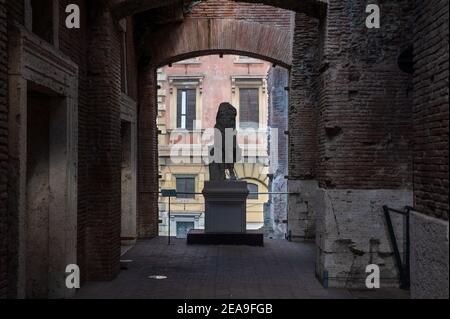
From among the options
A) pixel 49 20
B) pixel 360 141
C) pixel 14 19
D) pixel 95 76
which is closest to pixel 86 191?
pixel 95 76

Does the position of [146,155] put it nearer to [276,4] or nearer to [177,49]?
[177,49]

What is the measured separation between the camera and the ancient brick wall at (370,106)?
26.3 feet

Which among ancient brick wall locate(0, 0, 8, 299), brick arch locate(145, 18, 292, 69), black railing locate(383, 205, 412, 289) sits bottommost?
black railing locate(383, 205, 412, 289)

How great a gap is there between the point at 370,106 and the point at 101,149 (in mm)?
3920

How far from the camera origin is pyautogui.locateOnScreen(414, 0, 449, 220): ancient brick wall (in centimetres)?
444

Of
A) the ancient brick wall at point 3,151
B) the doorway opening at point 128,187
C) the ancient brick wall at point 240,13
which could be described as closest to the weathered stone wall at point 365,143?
the ancient brick wall at point 3,151

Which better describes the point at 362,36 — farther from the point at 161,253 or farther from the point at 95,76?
the point at 161,253

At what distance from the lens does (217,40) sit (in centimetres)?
1402

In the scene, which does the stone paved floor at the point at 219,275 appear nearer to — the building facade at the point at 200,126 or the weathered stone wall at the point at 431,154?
the weathered stone wall at the point at 431,154

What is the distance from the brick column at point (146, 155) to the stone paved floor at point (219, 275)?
3.71ft

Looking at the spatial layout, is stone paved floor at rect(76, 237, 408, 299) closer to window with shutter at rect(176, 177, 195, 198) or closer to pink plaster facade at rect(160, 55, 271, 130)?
window with shutter at rect(176, 177, 195, 198)

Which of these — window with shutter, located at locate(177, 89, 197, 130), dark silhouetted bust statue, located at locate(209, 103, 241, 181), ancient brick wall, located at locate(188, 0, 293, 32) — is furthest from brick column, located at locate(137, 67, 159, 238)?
window with shutter, located at locate(177, 89, 197, 130)

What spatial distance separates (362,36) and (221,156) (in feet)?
19.6

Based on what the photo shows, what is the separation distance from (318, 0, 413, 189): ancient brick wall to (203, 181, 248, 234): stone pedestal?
4.93 metres
